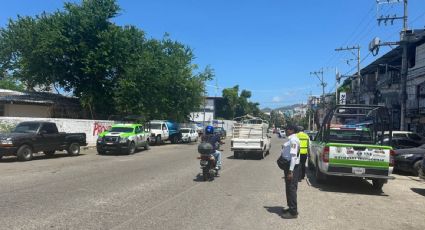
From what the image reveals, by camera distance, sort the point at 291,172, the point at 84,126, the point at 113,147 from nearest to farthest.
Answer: the point at 291,172
the point at 113,147
the point at 84,126

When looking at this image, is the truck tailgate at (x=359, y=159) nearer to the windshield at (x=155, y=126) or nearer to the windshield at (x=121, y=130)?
the windshield at (x=121, y=130)

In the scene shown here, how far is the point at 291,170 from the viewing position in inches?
357

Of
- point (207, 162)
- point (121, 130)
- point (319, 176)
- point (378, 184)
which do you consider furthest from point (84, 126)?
point (378, 184)

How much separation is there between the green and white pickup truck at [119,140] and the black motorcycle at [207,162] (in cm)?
1336

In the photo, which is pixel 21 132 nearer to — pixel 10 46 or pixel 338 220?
pixel 338 220

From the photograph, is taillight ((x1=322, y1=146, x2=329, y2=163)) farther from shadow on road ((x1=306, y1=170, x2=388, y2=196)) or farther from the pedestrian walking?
the pedestrian walking

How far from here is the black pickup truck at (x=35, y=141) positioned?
19.8 m

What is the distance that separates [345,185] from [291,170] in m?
6.46

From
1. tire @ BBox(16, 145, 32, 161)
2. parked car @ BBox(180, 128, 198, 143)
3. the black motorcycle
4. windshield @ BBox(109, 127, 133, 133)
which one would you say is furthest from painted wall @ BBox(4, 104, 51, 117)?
the black motorcycle

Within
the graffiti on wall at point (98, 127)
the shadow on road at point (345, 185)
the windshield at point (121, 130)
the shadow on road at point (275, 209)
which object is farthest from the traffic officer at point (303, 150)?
the graffiti on wall at point (98, 127)

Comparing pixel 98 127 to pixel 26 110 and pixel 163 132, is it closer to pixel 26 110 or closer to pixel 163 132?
pixel 26 110

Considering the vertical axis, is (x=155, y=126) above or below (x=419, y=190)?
above

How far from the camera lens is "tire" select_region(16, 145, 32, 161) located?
66.0 feet

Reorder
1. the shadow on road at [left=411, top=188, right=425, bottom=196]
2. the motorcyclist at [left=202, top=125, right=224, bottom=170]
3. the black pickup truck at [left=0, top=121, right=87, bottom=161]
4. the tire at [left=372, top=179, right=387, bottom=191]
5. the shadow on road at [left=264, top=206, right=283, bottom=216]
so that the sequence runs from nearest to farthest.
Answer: the shadow on road at [left=264, top=206, right=283, bottom=216] < the tire at [left=372, top=179, right=387, bottom=191] < the shadow on road at [left=411, top=188, right=425, bottom=196] < the motorcyclist at [left=202, top=125, right=224, bottom=170] < the black pickup truck at [left=0, top=121, right=87, bottom=161]
